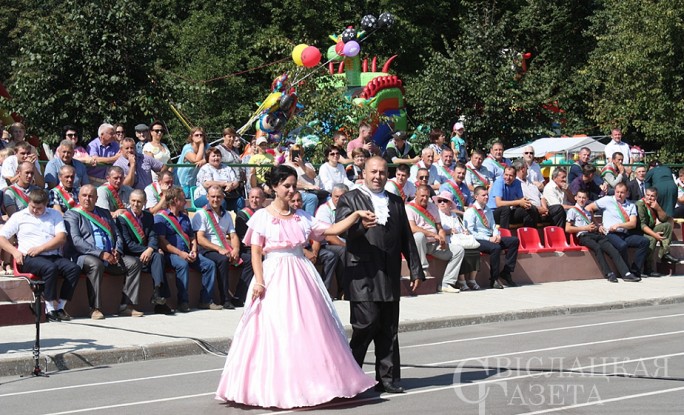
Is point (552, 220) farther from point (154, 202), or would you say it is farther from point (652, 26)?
point (652, 26)

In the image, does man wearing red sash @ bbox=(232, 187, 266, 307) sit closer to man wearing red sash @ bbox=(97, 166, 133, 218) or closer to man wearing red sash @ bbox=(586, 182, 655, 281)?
man wearing red sash @ bbox=(97, 166, 133, 218)

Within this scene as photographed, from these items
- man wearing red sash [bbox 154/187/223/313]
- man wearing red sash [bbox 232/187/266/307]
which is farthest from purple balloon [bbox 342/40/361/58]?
man wearing red sash [bbox 154/187/223/313]

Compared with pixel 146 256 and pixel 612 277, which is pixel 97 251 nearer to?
pixel 146 256

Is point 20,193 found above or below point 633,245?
above

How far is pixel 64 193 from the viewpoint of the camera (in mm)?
15375

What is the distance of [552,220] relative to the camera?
2122 centimetres

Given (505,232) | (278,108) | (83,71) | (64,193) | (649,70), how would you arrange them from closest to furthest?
1. (64,193)
2. (505,232)
3. (83,71)
4. (278,108)
5. (649,70)

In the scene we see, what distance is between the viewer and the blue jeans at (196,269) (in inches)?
605

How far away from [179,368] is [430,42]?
35.0 meters

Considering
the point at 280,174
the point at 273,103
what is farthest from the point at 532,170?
the point at 280,174

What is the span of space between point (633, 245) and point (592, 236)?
0.78m

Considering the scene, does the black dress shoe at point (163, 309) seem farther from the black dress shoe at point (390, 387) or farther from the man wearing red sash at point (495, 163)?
the man wearing red sash at point (495, 163)

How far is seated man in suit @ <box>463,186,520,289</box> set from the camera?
1897cm

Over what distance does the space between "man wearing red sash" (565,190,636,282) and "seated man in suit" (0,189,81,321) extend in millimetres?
10265
